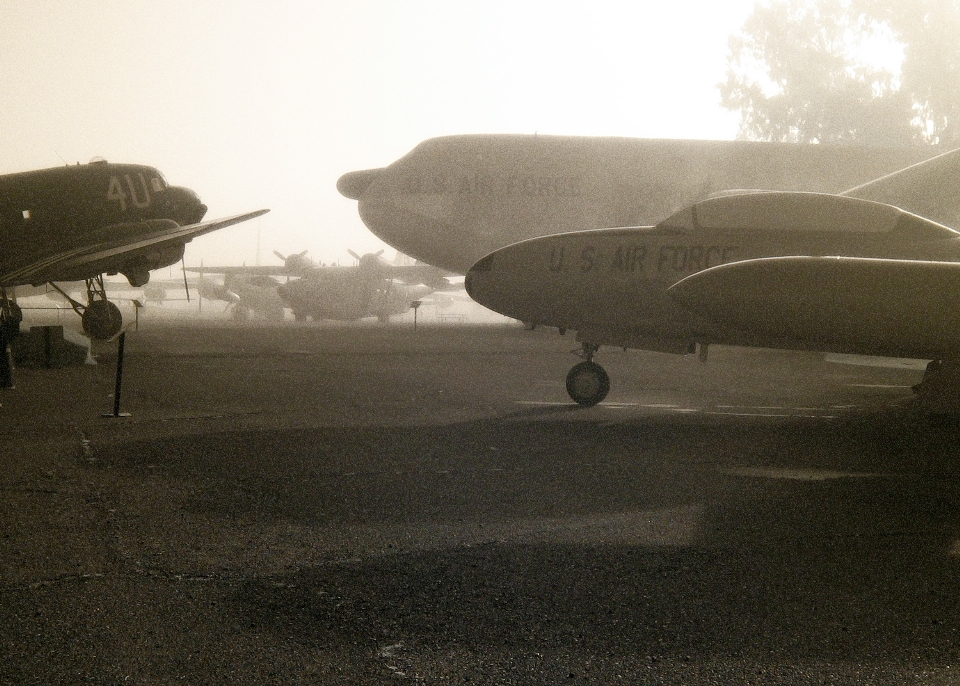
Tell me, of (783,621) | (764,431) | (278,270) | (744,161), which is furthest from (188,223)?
(278,270)

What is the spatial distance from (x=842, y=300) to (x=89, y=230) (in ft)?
47.6

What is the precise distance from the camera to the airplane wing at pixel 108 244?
51.4 ft

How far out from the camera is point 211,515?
4672 millimetres

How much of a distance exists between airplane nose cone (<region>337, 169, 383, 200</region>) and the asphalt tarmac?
16273mm

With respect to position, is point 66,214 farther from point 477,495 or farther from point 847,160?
point 847,160

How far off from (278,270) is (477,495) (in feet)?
144

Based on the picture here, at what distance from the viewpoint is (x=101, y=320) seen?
54.2 ft

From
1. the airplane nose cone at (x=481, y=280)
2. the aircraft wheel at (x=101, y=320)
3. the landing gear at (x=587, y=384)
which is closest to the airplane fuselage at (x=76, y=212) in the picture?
the aircraft wheel at (x=101, y=320)

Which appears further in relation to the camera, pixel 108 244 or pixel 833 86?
pixel 833 86

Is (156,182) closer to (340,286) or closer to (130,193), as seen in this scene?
(130,193)

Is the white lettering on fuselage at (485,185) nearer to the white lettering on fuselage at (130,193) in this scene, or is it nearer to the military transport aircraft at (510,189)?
the military transport aircraft at (510,189)

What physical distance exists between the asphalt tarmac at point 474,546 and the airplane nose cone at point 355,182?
53.4 ft

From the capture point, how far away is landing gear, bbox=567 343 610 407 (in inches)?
379

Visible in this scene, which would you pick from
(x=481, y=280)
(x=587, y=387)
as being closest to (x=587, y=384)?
(x=587, y=387)
